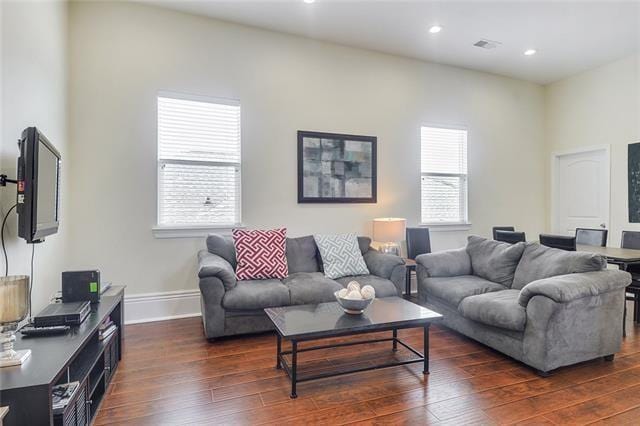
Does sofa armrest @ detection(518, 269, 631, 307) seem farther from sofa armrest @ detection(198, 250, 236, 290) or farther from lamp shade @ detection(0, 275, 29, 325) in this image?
lamp shade @ detection(0, 275, 29, 325)

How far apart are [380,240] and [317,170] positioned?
3.79 feet

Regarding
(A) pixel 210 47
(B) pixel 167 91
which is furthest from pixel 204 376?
(A) pixel 210 47

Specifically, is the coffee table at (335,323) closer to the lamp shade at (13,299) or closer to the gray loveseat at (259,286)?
the gray loveseat at (259,286)

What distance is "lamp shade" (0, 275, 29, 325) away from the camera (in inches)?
60.9

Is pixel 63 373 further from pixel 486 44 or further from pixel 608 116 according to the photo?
pixel 608 116

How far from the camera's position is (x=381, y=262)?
374 cm

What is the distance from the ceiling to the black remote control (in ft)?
10.5

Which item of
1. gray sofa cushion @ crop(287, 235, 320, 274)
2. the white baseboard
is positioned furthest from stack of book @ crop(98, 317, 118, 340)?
gray sofa cushion @ crop(287, 235, 320, 274)

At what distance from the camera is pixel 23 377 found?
1420mm

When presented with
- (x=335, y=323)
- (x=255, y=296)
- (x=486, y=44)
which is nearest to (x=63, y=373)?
(x=335, y=323)

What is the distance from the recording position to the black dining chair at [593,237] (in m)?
4.07

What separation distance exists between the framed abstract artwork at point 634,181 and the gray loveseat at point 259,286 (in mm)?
3504

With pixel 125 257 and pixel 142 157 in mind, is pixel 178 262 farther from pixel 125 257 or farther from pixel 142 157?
pixel 142 157

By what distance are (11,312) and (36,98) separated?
1.72 metres
